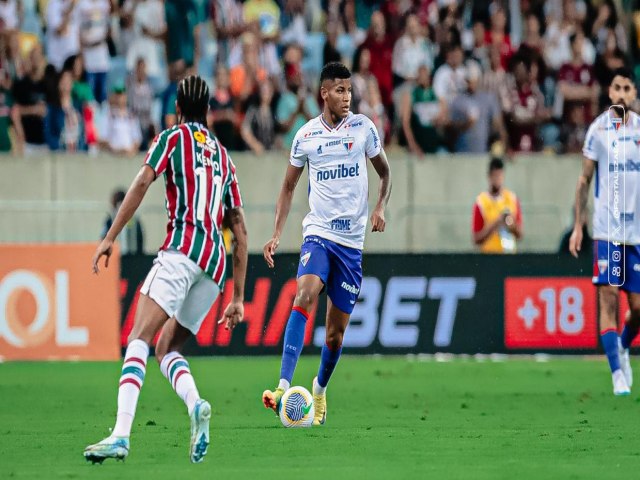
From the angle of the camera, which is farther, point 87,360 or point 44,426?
point 87,360

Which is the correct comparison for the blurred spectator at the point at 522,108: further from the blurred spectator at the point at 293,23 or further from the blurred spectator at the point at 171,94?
the blurred spectator at the point at 171,94

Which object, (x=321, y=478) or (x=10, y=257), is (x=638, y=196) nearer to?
(x=321, y=478)

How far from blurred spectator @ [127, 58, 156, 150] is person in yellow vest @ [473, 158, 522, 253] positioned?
521 centimetres

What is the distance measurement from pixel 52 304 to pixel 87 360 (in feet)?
2.85

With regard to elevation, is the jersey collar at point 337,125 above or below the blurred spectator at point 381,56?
below

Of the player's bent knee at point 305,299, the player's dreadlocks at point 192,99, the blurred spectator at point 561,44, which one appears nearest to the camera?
the player's dreadlocks at point 192,99

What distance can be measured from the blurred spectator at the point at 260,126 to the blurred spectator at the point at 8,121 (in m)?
3.39

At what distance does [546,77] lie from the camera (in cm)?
2262

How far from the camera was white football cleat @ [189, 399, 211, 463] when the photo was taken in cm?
817

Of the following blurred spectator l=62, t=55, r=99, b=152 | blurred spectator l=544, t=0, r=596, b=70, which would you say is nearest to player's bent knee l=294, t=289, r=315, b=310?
blurred spectator l=62, t=55, r=99, b=152

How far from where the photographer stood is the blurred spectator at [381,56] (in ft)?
72.5

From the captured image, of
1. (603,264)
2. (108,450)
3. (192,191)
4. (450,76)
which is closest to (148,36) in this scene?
(450,76)

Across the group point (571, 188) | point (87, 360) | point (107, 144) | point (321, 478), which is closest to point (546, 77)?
point (571, 188)

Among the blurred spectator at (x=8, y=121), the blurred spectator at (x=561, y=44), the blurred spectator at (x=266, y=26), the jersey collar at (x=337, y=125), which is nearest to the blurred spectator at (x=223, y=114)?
the blurred spectator at (x=266, y=26)
